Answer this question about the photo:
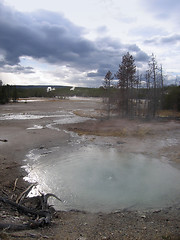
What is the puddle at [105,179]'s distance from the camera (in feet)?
20.2

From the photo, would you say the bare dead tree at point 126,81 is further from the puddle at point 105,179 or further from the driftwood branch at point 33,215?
the driftwood branch at point 33,215

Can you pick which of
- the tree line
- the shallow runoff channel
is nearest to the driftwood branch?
the shallow runoff channel

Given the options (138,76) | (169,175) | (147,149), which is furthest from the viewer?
(138,76)

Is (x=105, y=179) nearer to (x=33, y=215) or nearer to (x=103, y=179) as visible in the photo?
(x=103, y=179)

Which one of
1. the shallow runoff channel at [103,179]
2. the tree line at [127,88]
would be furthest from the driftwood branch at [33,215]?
the tree line at [127,88]

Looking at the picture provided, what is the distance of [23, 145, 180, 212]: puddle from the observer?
6.14 metres

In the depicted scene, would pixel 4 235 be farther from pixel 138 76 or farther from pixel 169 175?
pixel 138 76

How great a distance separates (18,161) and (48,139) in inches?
201

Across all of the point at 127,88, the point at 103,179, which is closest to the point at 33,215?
the point at 103,179

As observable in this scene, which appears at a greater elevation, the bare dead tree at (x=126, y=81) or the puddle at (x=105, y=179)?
the bare dead tree at (x=126, y=81)

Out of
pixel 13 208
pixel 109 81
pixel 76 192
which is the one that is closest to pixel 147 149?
pixel 76 192

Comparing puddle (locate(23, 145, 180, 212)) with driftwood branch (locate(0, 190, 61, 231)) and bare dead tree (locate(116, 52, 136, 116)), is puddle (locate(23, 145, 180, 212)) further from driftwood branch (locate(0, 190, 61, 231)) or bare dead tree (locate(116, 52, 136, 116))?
bare dead tree (locate(116, 52, 136, 116))

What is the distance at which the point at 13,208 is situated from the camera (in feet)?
16.8

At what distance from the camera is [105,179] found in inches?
303
